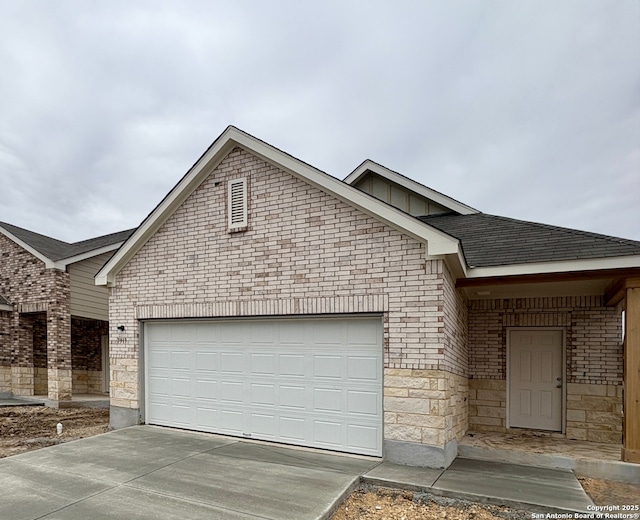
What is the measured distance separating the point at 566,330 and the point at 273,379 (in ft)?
19.2

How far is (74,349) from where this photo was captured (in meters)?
15.4

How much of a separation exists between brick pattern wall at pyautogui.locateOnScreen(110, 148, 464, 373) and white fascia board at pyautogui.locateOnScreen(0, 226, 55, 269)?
5.45 meters

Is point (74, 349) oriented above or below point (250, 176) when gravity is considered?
below

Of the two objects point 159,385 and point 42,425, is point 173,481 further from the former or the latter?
point 42,425

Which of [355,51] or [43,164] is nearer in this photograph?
[355,51]

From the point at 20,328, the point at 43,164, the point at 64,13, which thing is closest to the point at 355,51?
the point at 64,13

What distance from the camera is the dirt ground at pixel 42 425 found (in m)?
7.87

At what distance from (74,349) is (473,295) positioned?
47.0 ft

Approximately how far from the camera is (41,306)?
42.9ft

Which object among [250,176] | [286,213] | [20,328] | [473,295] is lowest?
[20,328]

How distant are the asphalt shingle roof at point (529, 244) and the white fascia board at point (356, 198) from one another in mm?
1051

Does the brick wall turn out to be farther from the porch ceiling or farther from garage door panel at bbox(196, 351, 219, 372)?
garage door panel at bbox(196, 351, 219, 372)

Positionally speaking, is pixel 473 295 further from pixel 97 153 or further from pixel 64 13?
pixel 97 153

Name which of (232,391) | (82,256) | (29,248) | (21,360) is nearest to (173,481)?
(232,391)
